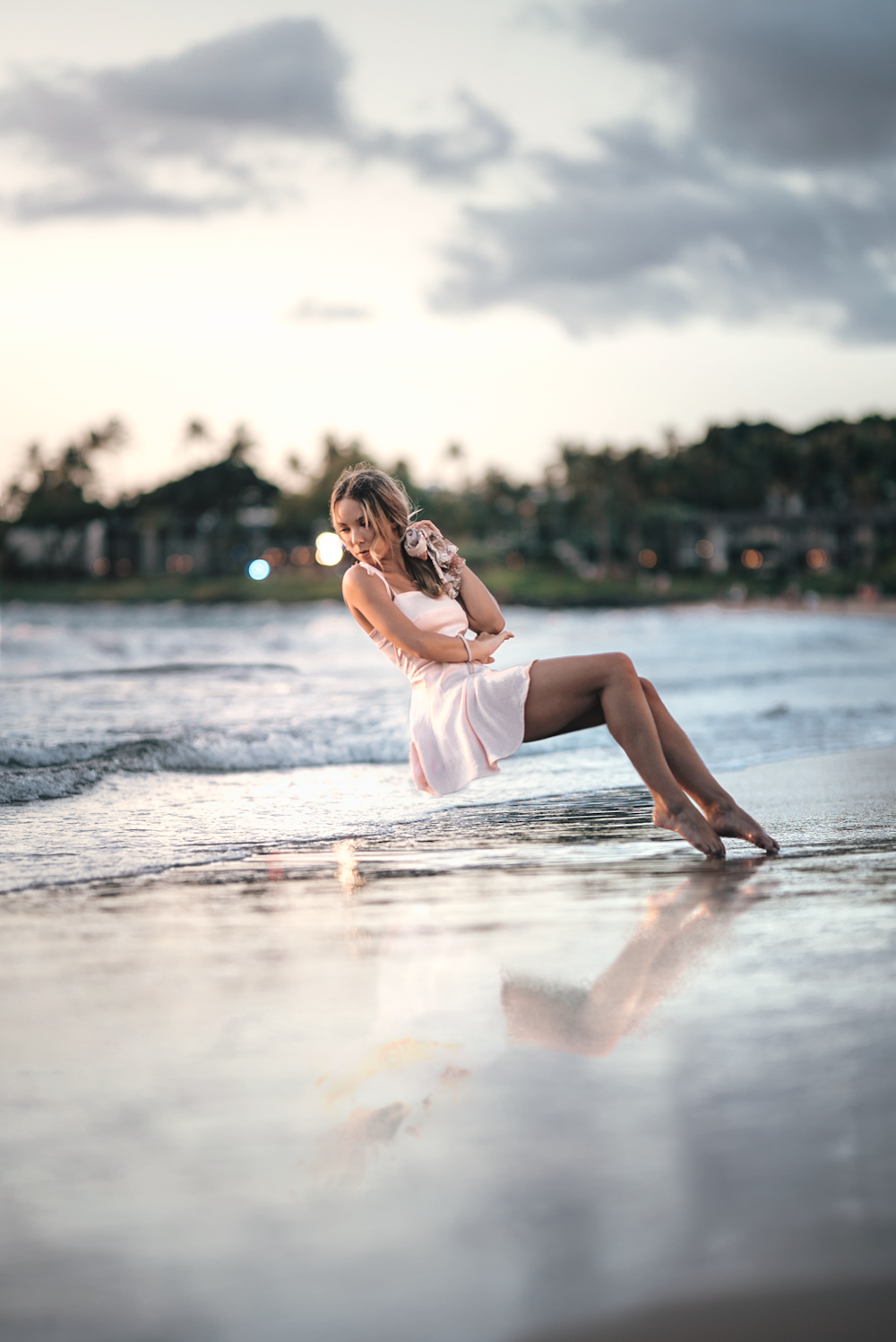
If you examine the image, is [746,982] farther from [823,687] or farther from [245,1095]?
[823,687]

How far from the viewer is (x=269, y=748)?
8562 millimetres

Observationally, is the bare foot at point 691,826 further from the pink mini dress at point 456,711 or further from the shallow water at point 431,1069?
the pink mini dress at point 456,711

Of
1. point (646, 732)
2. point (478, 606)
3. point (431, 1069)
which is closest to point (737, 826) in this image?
point (646, 732)

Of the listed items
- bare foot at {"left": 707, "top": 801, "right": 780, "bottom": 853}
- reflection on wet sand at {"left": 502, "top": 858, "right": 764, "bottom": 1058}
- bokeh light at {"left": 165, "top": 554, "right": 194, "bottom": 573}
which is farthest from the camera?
bokeh light at {"left": 165, "top": 554, "right": 194, "bottom": 573}

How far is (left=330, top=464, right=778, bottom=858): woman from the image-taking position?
4.72 m

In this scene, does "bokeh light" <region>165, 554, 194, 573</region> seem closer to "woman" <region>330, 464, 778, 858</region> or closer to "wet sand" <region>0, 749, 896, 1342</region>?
"woman" <region>330, 464, 778, 858</region>

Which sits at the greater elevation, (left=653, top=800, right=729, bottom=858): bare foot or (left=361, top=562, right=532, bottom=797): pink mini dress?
(left=361, top=562, right=532, bottom=797): pink mini dress

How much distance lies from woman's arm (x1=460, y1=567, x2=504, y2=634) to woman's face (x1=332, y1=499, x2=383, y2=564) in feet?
1.22

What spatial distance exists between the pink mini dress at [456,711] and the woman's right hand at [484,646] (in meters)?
0.04

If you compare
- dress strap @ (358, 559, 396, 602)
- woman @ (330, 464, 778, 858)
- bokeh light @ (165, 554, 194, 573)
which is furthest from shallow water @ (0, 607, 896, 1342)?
bokeh light @ (165, 554, 194, 573)

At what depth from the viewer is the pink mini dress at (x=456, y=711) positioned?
4.79 meters

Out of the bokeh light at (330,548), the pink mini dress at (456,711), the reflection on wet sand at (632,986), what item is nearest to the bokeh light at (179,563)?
the bokeh light at (330,548)

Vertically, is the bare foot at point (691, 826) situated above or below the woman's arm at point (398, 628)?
below

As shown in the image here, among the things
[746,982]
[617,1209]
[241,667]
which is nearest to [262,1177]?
[617,1209]
